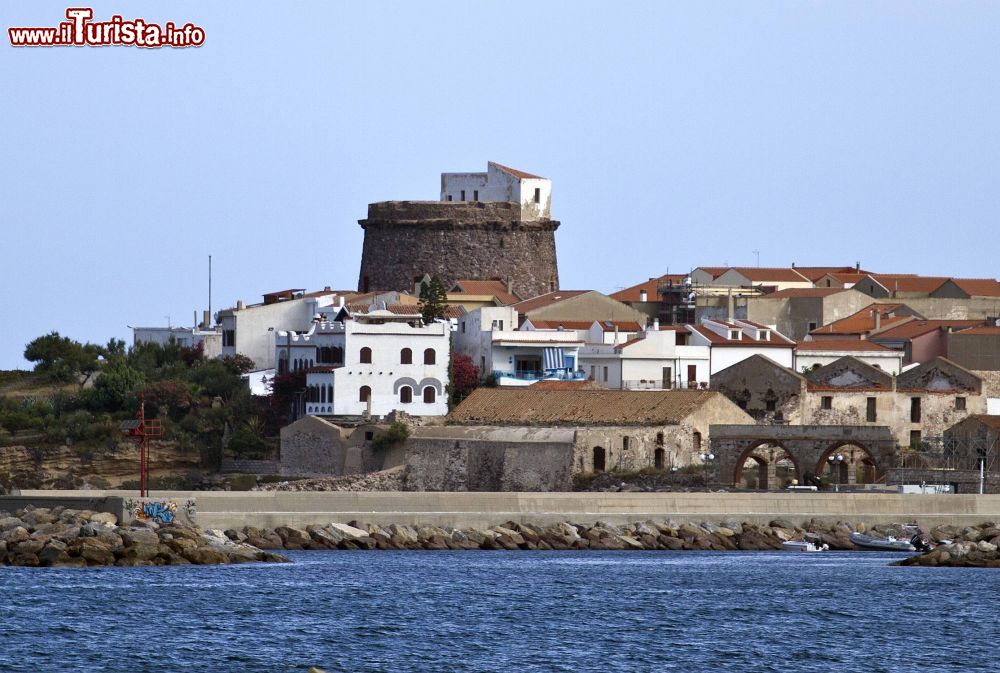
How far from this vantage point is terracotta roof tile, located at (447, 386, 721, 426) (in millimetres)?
71312

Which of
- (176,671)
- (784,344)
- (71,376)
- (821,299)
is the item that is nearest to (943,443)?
(784,344)

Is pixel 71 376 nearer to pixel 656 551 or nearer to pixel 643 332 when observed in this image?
pixel 643 332

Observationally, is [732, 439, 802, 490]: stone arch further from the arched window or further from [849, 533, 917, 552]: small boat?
[849, 533, 917, 552]: small boat

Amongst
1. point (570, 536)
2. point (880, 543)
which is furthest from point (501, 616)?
point (880, 543)

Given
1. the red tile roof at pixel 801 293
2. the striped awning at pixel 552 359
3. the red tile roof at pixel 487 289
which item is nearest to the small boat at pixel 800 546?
the striped awning at pixel 552 359

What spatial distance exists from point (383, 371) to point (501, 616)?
98.2 ft

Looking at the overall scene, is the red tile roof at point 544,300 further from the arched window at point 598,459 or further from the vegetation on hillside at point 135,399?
the arched window at point 598,459

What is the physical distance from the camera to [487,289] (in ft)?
295

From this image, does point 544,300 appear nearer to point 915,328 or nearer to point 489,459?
point 915,328

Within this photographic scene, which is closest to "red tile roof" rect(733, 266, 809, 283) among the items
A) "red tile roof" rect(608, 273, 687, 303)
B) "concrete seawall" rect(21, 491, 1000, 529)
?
"red tile roof" rect(608, 273, 687, 303)

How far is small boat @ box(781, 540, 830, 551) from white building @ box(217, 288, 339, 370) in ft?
89.0

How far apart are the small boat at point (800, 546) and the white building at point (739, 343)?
17.9 metres

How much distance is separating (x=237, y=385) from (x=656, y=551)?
77.8 feet

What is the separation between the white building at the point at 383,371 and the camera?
76.6 metres
